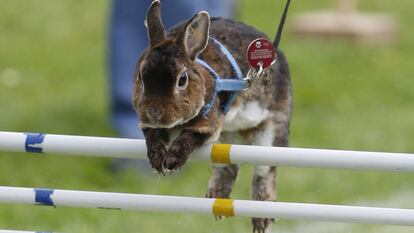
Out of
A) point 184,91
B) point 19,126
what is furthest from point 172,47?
point 19,126

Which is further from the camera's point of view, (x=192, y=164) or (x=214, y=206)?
(x=192, y=164)

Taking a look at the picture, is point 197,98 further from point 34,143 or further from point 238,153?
point 34,143

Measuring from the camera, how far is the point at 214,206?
4316 mm

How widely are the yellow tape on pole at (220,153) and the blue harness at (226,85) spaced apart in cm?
14

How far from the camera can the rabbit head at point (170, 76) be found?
4.11m

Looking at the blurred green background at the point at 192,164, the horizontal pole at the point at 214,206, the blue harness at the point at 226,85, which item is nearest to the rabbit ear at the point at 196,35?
the blue harness at the point at 226,85

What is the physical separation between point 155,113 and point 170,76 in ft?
0.44

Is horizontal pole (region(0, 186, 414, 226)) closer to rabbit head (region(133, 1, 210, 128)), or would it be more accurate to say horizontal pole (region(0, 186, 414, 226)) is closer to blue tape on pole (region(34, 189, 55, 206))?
blue tape on pole (region(34, 189, 55, 206))

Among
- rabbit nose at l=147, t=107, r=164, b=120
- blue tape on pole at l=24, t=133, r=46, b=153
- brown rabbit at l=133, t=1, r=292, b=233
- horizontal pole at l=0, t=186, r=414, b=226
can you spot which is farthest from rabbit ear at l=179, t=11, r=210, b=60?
blue tape on pole at l=24, t=133, r=46, b=153

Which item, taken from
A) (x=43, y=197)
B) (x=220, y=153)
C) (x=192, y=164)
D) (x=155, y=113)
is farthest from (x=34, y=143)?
(x=192, y=164)

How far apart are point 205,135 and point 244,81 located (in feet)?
0.90

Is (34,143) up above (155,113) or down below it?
below

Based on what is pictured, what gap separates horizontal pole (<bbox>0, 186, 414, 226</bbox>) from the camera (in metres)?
4.22

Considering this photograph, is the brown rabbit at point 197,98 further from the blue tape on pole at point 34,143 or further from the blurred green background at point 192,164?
the blurred green background at point 192,164
